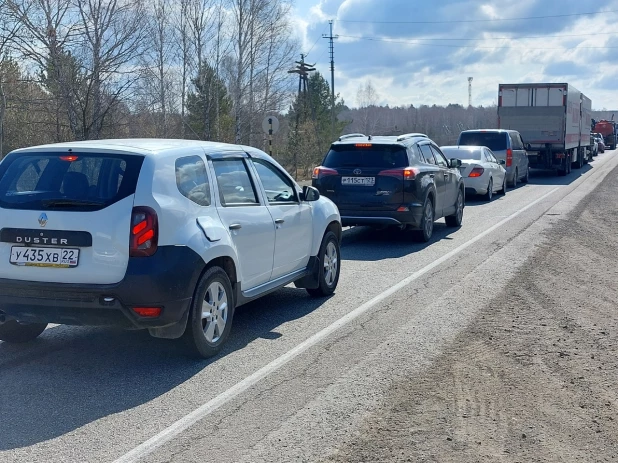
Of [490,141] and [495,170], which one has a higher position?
[490,141]

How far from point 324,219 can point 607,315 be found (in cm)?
305

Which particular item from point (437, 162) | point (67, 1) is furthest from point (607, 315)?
point (67, 1)

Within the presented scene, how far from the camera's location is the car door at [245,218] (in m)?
6.60

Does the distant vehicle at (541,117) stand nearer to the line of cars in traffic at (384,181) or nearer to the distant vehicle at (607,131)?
the line of cars in traffic at (384,181)

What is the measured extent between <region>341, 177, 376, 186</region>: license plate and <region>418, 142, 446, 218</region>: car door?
4.06 feet

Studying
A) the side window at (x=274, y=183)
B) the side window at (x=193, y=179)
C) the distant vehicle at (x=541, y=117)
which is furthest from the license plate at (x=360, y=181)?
the distant vehicle at (x=541, y=117)

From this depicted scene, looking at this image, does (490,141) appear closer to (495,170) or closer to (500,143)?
(500,143)

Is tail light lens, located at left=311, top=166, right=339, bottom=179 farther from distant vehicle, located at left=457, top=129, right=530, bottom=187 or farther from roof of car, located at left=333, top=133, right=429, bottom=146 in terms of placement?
distant vehicle, located at left=457, top=129, right=530, bottom=187

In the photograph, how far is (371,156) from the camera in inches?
495

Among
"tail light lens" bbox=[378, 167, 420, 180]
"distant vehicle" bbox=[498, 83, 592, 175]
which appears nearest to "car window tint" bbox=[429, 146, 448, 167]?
"tail light lens" bbox=[378, 167, 420, 180]

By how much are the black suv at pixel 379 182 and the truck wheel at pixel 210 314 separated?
6.15 metres

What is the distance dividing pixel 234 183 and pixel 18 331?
87.6 inches

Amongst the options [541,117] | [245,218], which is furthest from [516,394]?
[541,117]

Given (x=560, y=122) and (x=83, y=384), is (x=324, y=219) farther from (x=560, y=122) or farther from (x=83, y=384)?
(x=560, y=122)
